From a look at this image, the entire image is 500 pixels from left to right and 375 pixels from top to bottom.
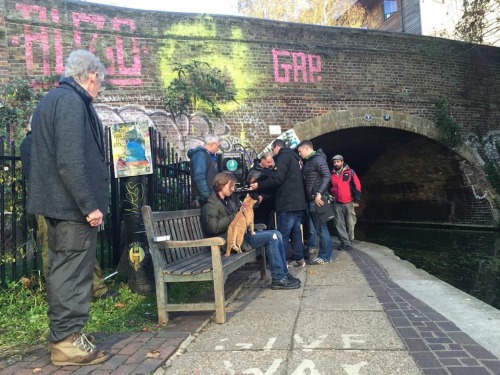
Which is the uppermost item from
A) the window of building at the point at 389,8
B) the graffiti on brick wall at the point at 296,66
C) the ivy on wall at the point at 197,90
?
the window of building at the point at 389,8

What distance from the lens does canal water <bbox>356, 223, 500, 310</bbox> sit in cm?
638

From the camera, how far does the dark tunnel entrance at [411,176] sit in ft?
48.9

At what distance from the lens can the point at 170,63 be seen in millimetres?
10711

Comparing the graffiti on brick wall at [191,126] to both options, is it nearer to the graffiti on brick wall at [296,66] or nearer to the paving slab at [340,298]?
the graffiti on brick wall at [296,66]

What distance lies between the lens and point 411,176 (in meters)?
18.0

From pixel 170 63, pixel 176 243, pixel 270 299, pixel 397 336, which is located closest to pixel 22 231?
pixel 176 243

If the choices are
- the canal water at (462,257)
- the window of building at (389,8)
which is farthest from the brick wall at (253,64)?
the window of building at (389,8)

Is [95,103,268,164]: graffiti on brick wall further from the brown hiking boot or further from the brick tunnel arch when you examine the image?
the brown hiking boot

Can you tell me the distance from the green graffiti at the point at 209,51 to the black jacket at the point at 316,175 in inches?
200

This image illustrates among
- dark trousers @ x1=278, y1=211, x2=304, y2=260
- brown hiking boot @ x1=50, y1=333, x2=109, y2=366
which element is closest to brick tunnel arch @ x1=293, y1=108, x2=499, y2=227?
dark trousers @ x1=278, y1=211, x2=304, y2=260

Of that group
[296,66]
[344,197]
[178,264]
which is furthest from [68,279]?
[296,66]

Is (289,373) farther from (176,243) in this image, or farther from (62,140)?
(62,140)

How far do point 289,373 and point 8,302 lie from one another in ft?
9.48

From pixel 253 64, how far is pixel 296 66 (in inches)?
49.4
